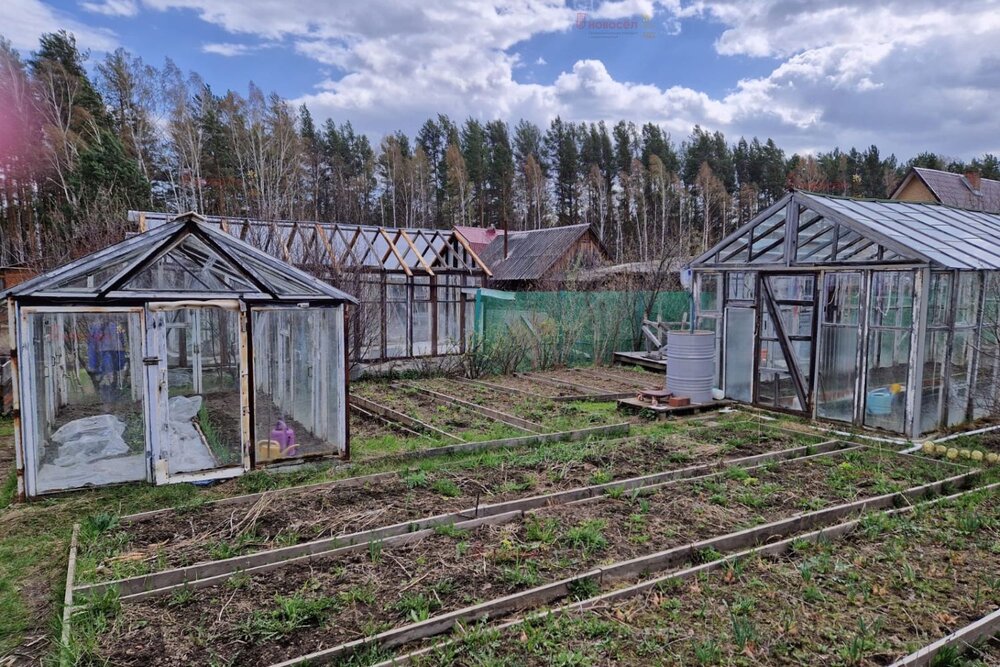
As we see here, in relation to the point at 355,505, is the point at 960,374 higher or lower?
higher

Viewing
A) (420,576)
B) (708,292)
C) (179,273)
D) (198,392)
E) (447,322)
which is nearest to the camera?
(420,576)

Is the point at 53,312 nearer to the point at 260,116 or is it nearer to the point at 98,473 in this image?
the point at 98,473

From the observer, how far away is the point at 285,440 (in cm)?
717

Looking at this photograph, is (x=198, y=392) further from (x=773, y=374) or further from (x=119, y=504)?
(x=773, y=374)

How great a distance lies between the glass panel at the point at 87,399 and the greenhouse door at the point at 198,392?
0.85 ft

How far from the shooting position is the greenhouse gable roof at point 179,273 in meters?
5.97

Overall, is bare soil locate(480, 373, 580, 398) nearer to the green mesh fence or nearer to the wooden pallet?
the green mesh fence

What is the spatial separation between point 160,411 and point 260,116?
33.2m

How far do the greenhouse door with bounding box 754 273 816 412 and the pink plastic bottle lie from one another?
7.84 m

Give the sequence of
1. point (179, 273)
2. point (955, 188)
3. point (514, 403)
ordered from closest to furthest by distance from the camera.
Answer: point (179, 273)
point (514, 403)
point (955, 188)

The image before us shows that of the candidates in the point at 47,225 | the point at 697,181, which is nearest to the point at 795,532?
the point at 47,225

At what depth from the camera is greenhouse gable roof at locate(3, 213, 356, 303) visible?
5.97m

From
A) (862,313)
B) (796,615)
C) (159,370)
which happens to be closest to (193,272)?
(159,370)

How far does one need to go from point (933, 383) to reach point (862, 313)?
1.40m
